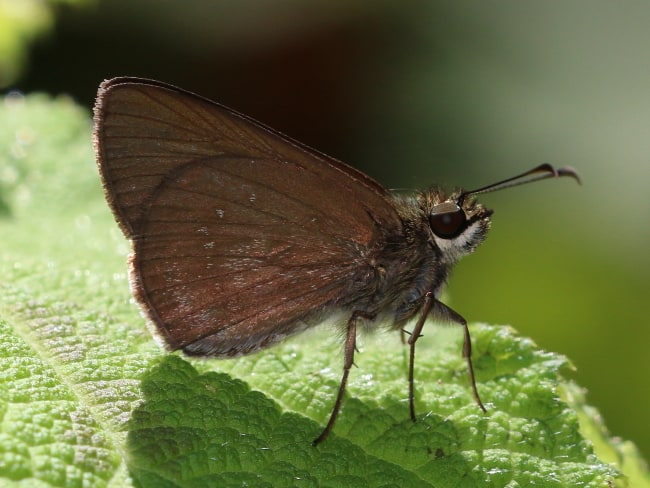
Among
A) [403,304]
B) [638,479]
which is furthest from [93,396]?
[638,479]

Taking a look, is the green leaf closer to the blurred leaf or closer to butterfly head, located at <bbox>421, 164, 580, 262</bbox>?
butterfly head, located at <bbox>421, 164, 580, 262</bbox>

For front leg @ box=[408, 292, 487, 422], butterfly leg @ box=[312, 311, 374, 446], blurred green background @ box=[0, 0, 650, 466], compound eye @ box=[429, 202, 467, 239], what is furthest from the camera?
blurred green background @ box=[0, 0, 650, 466]

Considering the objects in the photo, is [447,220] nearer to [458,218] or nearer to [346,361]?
[458,218]

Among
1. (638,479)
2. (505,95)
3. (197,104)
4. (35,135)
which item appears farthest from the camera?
(505,95)

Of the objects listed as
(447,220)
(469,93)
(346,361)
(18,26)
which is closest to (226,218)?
(346,361)

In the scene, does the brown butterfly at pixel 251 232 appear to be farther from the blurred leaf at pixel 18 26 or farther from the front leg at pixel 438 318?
the blurred leaf at pixel 18 26

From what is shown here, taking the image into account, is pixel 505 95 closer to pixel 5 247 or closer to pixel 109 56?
pixel 109 56

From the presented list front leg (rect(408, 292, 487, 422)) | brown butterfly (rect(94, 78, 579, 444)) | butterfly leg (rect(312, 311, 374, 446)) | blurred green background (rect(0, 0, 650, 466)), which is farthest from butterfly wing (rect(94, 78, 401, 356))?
blurred green background (rect(0, 0, 650, 466))
